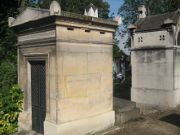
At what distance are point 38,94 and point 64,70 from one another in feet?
5.83

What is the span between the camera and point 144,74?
44.0ft

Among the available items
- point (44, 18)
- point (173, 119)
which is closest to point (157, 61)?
point (173, 119)

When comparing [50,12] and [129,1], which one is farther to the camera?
[129,1]

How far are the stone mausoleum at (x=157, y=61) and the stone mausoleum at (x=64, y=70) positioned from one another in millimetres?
4577

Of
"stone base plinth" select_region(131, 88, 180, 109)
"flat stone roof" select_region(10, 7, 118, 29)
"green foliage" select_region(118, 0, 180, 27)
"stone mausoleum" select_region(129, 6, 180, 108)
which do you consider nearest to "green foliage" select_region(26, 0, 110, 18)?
"green foliage" select_region(118, 0, 180, 27)

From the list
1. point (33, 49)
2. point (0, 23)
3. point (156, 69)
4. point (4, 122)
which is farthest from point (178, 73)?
point (0, 23)

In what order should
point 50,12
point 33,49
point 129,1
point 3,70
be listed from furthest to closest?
point 129,1
point 3,70
point 33,49
point 50,12

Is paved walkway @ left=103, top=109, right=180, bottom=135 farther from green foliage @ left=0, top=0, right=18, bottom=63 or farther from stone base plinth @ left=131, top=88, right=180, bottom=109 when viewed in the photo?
green foliage @ left=0, top=0, right=18, bottom=63

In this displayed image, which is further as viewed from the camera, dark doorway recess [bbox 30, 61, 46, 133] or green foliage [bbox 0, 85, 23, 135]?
green foliage [bbox 0, 85, 23, 135]

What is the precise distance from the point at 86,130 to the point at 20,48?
3763 mm

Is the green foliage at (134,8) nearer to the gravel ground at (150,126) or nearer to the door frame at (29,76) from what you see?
the gravel ground at (150,126)

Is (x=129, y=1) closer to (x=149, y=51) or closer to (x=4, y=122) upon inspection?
(x=149, y=51)

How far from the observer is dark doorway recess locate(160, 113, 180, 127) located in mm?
9815

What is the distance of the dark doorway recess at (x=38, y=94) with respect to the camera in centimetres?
839
